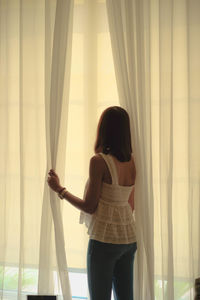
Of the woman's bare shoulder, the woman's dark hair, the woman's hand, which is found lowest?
the woman's hand

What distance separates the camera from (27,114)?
2.08 meters

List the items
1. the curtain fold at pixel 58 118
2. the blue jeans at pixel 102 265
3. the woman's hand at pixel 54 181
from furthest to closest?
the curtain fold at pixel 58 118
the woman's hand at pixel 54 181
the blue jeans at pixel 102 265

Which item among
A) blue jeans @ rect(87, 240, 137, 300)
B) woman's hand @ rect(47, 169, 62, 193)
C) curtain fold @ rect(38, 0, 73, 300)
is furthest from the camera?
curtain fold @ rect(38, 0, 73, 300)

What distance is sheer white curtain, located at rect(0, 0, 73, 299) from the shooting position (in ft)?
6.35

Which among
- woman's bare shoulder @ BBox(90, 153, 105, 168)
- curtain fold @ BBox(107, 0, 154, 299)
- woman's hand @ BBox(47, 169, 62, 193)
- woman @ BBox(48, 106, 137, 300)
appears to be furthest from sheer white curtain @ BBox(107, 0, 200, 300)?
woman's hand @ BBox(47, 169, 62, 193)

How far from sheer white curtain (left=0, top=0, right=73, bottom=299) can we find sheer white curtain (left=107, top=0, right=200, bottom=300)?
1.11 feet

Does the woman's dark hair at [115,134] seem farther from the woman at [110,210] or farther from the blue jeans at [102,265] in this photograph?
the blue jeans at [102,265]

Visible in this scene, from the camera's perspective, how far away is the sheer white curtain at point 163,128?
6.20 ft

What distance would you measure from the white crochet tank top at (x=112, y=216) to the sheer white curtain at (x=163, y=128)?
201mm

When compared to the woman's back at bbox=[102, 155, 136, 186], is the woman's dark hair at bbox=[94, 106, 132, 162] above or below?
above

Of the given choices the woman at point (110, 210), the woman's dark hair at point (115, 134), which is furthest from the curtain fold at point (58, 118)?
the woman's dark hair at point (115, 134)

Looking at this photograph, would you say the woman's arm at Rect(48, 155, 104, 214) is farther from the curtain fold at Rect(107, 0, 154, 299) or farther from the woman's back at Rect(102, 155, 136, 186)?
the curtain fold at Rect(107, 0, 154, 299)

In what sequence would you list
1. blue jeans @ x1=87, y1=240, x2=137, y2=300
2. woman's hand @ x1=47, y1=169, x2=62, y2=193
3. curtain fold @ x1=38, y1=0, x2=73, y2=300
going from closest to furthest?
1. blue jeans @ x1=87, y1=240, x2=137, y2=300
2. woman's hand @ x1=47, y1=169, x2=62, y2=193
3. curtain fold @ x1=38, y1=0, x2=73, y2=300

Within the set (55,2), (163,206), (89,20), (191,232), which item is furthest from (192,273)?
(55,2)
